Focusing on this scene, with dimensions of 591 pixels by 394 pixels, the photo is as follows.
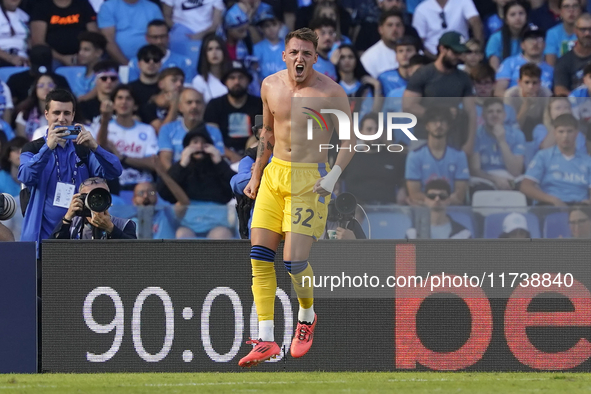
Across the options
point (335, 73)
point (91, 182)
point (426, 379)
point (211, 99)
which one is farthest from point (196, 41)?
point (426, 379)

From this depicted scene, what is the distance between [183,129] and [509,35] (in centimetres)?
428

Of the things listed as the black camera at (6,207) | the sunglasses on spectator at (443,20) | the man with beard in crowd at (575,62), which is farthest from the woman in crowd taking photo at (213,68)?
the black camera at (6,207)

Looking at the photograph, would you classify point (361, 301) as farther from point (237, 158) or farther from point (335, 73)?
point (335, 73)

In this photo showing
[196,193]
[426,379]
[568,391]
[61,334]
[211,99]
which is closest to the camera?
[568,391]

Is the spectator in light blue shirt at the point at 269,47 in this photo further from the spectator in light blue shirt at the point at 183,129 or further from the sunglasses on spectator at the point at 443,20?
the sunglasses on spectator at the point at 443,20

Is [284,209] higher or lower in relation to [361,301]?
higher

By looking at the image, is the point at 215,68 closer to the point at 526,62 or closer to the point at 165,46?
the point at 165,46

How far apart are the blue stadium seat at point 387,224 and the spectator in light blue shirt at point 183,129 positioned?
367cm

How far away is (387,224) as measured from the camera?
6910 millimetres

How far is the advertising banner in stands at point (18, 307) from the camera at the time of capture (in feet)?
21.0

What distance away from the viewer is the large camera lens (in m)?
6.61

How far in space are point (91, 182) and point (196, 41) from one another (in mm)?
4773

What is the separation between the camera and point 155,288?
6477 millimetres

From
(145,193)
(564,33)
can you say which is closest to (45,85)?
(145,193)
